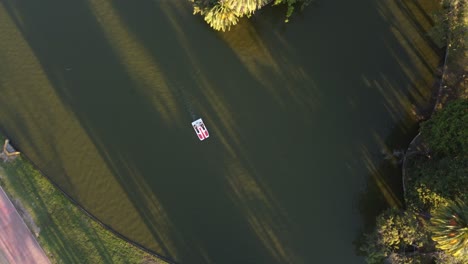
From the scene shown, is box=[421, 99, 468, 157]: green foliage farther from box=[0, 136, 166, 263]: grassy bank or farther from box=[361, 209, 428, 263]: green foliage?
box=[0, 136, 166, 263]: grassy bank

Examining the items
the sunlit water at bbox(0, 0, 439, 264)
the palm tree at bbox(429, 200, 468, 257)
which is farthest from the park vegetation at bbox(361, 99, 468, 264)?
the sunlit water at bbox(0, 0, 439, 264)

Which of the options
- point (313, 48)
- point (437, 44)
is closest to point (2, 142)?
point (313, 48)

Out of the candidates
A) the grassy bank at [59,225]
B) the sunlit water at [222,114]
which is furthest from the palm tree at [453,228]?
the grassy bank at [59,225]

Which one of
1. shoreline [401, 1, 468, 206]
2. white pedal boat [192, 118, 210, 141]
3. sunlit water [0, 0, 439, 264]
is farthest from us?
white pedal boat [192, 118, 210, 141]

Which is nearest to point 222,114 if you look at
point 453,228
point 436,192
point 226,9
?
point 226,9

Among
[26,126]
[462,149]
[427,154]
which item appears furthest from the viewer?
[26,126]

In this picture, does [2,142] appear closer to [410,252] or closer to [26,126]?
[26,126]

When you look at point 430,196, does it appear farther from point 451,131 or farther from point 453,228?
point 453,228

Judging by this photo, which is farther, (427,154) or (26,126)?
(26,126)
